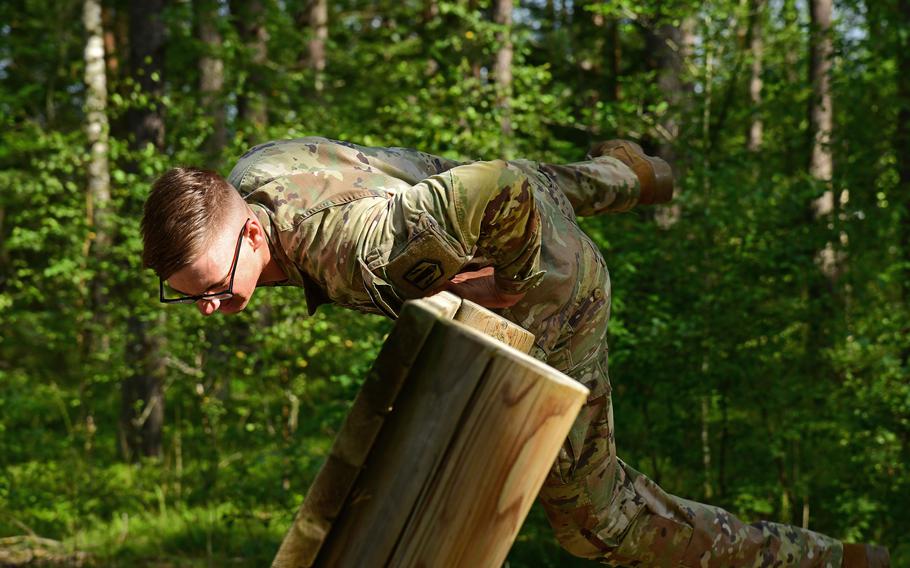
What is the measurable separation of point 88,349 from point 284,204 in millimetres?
6007

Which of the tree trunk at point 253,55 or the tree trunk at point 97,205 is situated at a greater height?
the tree trunk at point 253,55

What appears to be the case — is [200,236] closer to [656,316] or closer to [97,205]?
[656,316]

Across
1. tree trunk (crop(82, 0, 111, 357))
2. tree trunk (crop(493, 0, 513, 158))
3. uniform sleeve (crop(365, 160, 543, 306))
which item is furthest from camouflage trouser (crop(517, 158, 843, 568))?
tree trunk (crop(82, 0, 111, 357))

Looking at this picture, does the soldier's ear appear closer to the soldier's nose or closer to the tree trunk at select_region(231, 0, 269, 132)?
the soldier's nose

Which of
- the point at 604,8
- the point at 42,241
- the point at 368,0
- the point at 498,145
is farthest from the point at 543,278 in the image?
the point at 368,0

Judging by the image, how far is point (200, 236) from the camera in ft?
6.98

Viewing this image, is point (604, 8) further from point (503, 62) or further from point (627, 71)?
point (627, 71)

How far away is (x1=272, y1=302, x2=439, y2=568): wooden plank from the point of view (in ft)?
3.76

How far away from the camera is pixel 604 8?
580cm

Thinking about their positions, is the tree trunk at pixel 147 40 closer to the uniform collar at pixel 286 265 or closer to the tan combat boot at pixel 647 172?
the tan combat boot at pixel 647 172

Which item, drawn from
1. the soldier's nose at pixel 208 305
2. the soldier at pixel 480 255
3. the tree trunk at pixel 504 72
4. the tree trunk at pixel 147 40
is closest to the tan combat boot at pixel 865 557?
the soldier at pixel 480 255

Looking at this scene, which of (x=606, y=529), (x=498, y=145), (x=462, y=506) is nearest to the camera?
(x=462, y=506)

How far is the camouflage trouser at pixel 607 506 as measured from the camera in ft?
8.67

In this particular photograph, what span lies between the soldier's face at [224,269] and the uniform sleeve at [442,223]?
0.32 meters
